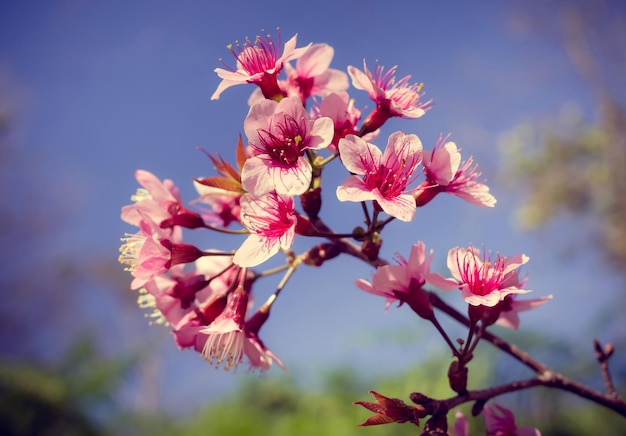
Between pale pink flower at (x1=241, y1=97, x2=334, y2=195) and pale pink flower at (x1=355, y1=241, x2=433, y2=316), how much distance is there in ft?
0.49

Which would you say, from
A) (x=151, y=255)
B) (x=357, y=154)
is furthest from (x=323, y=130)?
(x=151, y=255)

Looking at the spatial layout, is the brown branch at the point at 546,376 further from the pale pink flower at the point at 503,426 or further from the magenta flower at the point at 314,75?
the magenta flower at the point at 314,75

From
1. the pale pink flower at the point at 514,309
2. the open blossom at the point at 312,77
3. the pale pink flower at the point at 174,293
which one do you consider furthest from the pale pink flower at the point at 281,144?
the pale pink flower at the point at 514,309

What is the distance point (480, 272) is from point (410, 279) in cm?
8

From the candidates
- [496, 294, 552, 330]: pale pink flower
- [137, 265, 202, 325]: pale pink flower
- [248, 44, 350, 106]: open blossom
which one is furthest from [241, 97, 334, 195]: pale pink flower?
[496, 294, 552, 330]: pale pink flower

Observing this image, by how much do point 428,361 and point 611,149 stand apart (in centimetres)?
538

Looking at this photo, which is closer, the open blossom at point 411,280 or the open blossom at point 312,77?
the open blossom at point 411,280

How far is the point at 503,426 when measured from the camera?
0.65 m

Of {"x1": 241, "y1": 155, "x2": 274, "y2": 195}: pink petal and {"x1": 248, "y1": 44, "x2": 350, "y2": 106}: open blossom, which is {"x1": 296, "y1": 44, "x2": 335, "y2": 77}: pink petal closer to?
{"x1": 248, "y1": 44, "x2": 350, "y2": 106}: open blossom

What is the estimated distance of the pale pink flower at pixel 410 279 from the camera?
1.92ft

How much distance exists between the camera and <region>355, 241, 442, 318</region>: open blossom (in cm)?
Answer: 58

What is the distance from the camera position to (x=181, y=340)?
0.65 metres

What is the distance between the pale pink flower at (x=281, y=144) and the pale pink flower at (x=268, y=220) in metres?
0.03

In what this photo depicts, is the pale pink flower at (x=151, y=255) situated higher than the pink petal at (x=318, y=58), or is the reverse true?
the pink petal at (x=318, y=58)
